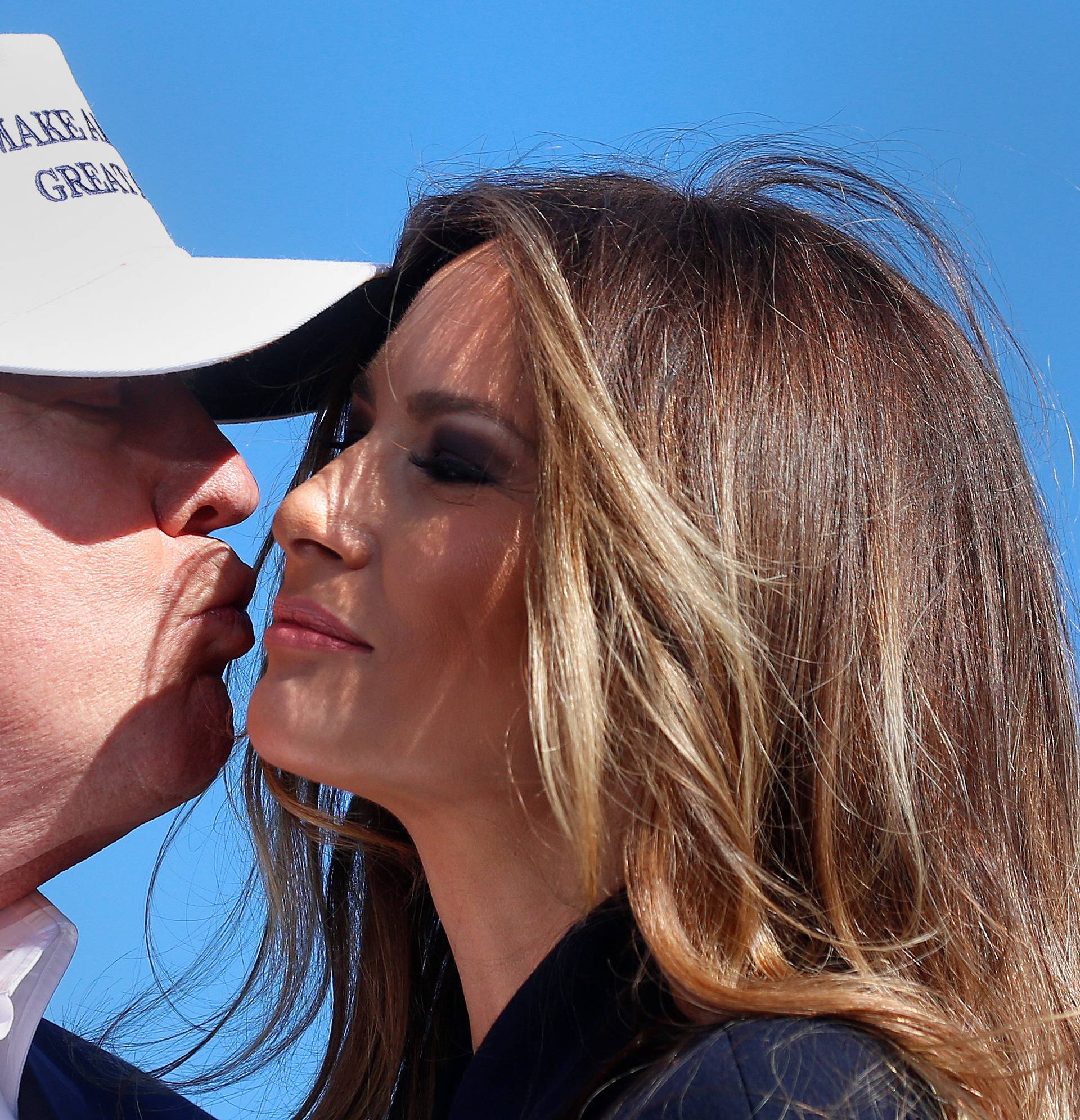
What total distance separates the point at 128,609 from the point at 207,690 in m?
0.17

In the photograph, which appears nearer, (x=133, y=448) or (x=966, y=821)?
(x=966, y=821)

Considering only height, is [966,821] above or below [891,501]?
below

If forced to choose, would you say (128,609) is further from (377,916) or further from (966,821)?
(966,821)

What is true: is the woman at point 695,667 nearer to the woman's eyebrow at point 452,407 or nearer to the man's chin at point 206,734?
the woman's eyebrow at point 452,407

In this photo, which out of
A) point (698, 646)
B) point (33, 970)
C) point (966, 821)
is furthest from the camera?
point (33, 970)

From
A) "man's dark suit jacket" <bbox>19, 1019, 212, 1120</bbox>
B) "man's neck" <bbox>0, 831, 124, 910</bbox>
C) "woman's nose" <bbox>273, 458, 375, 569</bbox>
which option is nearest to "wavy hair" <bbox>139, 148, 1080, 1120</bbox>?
"woman's nose" <bbox>273, 458, 375, 569</bbox>

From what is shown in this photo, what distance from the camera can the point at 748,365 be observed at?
4.54 ft

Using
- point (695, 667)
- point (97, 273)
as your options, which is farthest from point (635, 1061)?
point (97, 273)

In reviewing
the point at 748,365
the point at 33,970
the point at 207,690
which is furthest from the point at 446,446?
the point at 33,970

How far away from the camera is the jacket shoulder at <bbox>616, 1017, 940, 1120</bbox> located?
A: 1.09m

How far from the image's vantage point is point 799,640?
136cm

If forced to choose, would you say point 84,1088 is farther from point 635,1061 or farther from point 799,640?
point 799,640

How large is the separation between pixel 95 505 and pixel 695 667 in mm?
739

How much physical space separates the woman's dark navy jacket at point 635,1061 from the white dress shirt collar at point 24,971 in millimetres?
555
